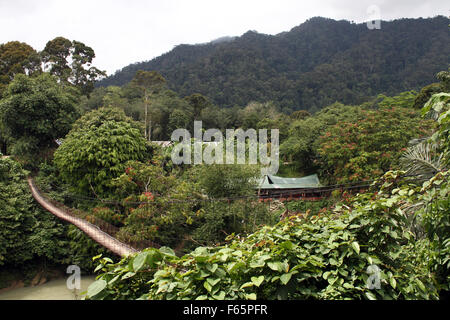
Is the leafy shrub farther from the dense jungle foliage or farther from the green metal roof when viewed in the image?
the green metal roof

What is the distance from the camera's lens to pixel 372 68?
41.9 m

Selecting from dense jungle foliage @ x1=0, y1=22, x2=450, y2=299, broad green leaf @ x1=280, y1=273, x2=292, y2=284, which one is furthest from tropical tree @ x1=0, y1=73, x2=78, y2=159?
broad green leaf @ x1=280, y1=273, x2=292, y2=284

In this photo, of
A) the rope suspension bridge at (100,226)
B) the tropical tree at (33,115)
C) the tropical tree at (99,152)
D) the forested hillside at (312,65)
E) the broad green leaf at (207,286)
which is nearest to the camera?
the broad green leaf at (207,286)

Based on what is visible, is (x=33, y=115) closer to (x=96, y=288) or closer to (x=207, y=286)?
(x=96, y=288)

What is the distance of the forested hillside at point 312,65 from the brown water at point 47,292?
29.6 metres

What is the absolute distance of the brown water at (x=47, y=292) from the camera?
20.7 feet

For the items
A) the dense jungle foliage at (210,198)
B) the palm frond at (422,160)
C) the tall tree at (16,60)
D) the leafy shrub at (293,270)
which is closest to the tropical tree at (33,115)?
the dense jungle foliage at (210,198)

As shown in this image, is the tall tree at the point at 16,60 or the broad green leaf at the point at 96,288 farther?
the tall tree at the point at 16,60

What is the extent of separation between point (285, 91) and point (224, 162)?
33.7 metres

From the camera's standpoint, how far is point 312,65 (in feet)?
164

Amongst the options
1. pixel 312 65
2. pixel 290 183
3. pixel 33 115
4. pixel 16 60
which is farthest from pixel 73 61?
pixel 312 65

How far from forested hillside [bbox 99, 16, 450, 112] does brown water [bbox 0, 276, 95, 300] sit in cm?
2957

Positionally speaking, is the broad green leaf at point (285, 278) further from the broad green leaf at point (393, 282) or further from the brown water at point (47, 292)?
the brown water at point (47, 292)

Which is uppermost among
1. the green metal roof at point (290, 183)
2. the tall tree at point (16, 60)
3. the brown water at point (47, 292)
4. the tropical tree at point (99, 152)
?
the tall tree at point (16, 60)
